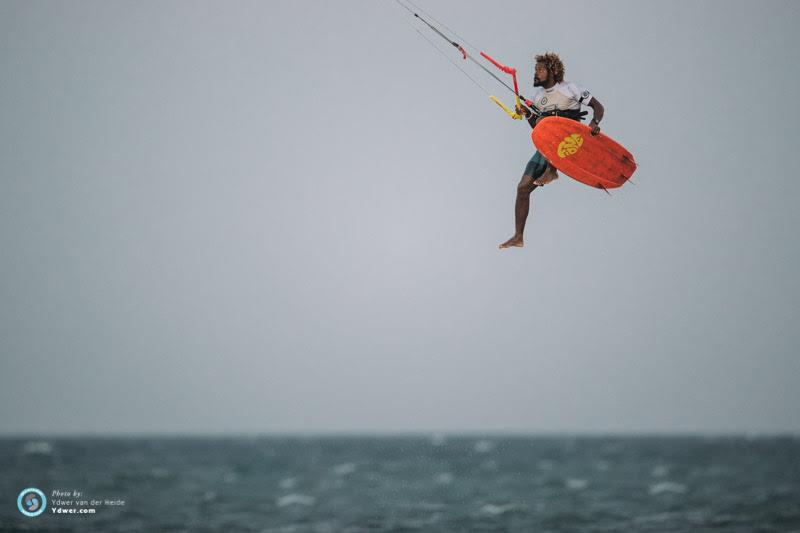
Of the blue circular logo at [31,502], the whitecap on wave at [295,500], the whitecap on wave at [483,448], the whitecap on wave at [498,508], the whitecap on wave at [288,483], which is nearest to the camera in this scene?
the blue circular logo at [31,502]

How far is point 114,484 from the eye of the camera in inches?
2430

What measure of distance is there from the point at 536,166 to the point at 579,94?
158cm

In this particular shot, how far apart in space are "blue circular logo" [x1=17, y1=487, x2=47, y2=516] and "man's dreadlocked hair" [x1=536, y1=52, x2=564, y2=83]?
3345cm

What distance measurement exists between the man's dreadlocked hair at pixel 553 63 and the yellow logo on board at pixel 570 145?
1.09m

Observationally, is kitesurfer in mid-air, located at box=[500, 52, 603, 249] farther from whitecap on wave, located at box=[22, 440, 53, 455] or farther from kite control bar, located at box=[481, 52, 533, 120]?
whitecap on wave, located at box=[22, 440, 53, 455]

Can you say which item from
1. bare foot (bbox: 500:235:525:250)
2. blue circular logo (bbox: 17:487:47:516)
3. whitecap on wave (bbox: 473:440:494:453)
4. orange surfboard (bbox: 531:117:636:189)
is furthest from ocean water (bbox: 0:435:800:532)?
whitecap on wave (bbox: 473:440:494:453)

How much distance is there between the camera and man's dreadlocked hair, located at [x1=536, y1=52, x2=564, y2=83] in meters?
15.5

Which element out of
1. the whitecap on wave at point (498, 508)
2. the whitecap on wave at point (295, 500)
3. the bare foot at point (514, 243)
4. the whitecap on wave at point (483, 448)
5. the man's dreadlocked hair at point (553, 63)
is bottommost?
the whitecap on wave at point (498, 508)

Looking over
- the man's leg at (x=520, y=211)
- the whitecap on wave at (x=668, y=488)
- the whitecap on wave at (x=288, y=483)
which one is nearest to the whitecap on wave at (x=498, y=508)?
the whitecap on wave at (x=668, y=488)

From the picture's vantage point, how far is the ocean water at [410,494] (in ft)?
128

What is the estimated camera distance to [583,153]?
16.2 m

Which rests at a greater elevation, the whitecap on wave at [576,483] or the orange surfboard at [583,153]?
the orange surfboard at [583,153]

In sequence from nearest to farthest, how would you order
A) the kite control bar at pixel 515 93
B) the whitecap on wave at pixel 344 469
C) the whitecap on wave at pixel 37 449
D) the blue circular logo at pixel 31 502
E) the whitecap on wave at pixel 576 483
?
the kite control bar at pixel 515 93 → the blue circular logo at pixel 31 502 → the whitecap on wave at pixel 576 483 → the whitecap on wave at pixel 344 469 → the whitecap on wave at pixel 37 449

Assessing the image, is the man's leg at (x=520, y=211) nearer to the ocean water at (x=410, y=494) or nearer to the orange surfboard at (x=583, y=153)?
the orange surfboard at (x=583, y=153)
